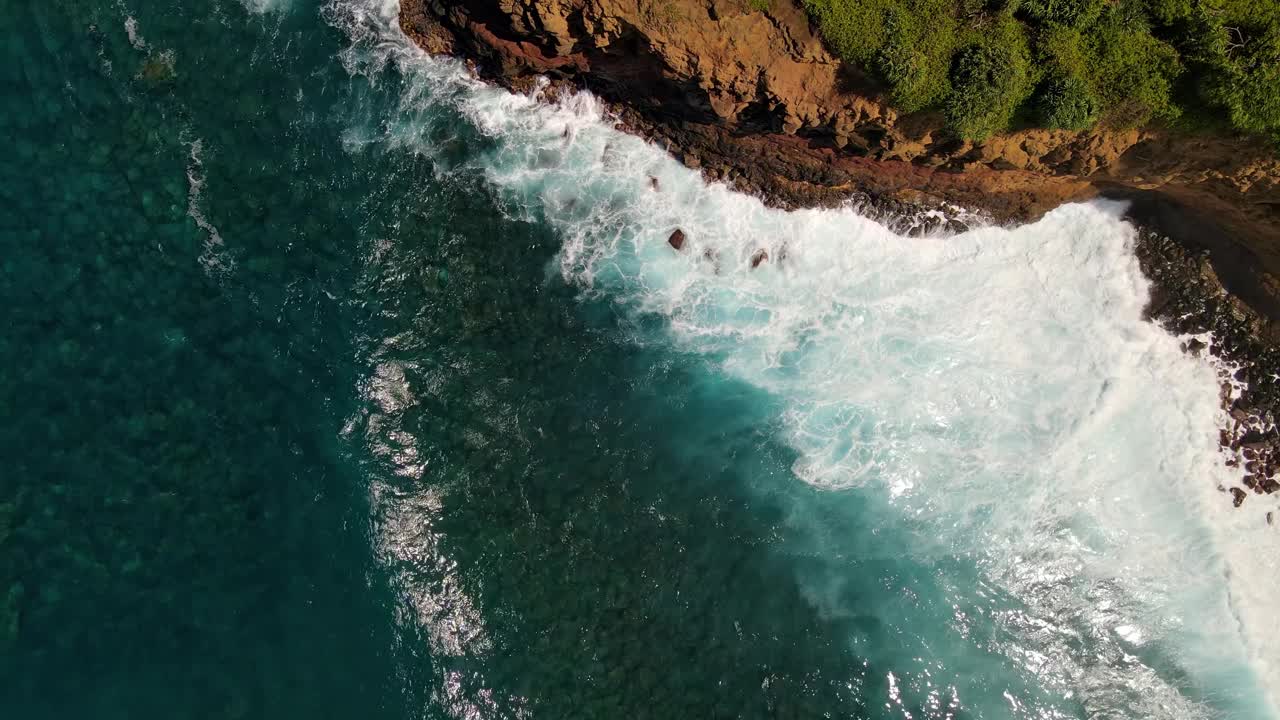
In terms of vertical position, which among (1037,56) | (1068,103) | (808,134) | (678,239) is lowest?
(678,239)

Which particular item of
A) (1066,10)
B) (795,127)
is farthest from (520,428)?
(1066,10)

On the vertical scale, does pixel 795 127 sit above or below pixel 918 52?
below

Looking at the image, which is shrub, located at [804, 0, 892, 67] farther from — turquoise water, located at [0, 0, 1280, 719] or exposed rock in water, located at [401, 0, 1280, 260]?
turquoise water, located at [0, 0, 1280, 719]

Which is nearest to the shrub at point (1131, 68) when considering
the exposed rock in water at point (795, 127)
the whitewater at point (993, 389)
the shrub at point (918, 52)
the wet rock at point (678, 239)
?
the exposed rock in water at point (795, 127)

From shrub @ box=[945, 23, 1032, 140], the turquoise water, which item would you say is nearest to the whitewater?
the turquoise water

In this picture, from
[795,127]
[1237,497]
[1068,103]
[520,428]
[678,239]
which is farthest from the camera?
[678,239]

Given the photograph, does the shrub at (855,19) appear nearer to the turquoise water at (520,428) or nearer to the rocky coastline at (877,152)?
the rocky coastline at (877,152)

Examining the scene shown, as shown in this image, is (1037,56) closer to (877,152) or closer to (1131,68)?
(1131,68)
